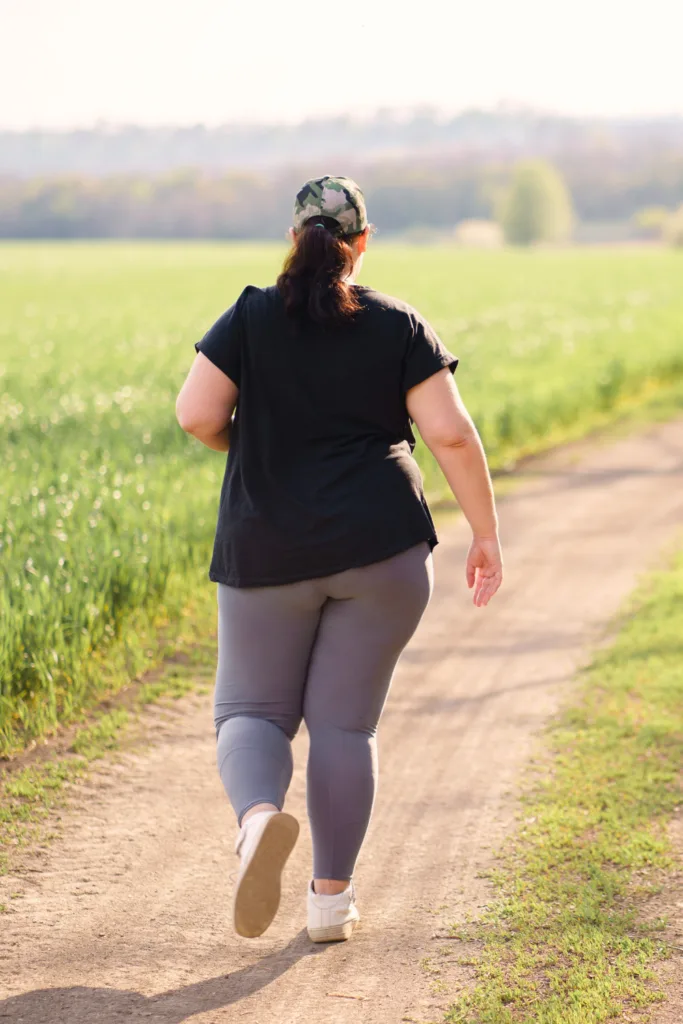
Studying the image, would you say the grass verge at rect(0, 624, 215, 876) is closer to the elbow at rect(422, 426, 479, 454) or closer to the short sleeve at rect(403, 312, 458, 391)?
the elbow at rect(422, 426, 479, 454)

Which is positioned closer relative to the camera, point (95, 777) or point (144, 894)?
point (144, 894)

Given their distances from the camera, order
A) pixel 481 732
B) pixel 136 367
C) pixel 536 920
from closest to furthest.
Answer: pixel 536 920 < pixel 481 732 < pixel 136 367

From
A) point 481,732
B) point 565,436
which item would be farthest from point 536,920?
point 565,436

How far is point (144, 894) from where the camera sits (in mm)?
3553

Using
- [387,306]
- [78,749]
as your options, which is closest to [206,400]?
[387,306]

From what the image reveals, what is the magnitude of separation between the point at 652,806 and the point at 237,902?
1900 millimetres

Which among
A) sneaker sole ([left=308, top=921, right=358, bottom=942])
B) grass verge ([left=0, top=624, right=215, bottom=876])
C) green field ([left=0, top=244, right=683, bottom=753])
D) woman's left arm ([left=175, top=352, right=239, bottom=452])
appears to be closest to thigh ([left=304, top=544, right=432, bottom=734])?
woman's left arm ([left=175, top=352, right=239, bottom=452])

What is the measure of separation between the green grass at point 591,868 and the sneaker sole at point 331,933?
0.32 metres

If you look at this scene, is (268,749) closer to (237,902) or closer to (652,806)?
(237,902)

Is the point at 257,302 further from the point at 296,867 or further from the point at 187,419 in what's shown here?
the point at 296,867

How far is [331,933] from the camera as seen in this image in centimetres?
323

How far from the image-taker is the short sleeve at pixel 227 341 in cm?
284

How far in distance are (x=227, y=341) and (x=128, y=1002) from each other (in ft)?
5.30

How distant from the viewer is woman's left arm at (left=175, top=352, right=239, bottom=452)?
2.89 meters
